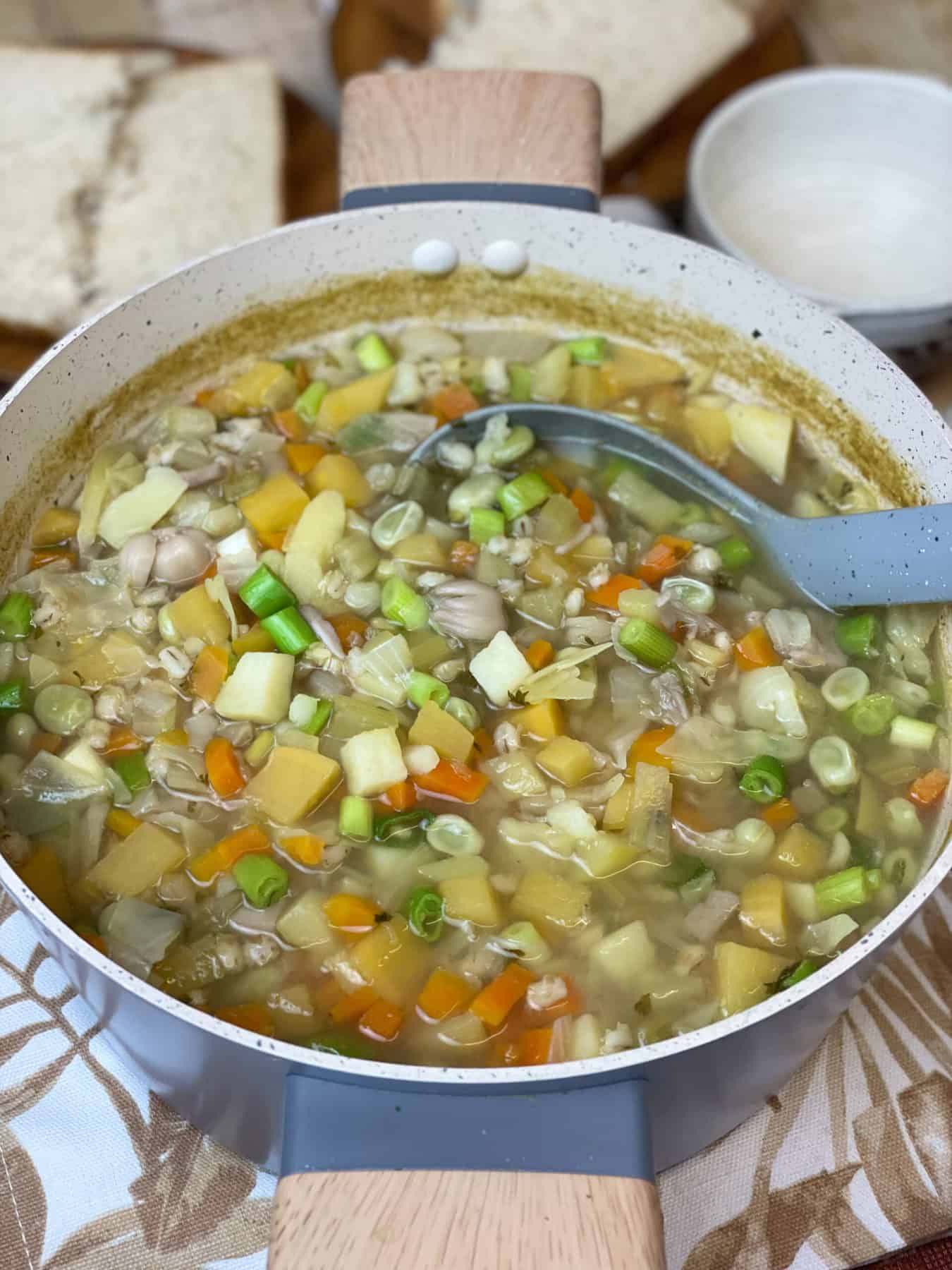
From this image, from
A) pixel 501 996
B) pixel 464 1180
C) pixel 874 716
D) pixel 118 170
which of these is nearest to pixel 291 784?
pixel 501 996

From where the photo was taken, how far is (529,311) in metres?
→ 2.27

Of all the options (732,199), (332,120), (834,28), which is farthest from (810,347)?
(834,28)

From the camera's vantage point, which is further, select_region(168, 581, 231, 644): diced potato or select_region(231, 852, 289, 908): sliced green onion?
select_region(168, 581, 231, 644): diced potato

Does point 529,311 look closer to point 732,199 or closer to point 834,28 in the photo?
point 732,199

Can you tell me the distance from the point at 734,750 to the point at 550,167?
3.42 feet

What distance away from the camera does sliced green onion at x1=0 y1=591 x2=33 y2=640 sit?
72.4 inches

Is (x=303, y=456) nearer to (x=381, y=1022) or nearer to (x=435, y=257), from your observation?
(x=435, y=257)

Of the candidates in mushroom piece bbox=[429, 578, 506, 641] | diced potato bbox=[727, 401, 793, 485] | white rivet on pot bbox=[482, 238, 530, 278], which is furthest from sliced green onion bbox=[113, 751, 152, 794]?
diced potato bbox=[727, 401, 793, 485]

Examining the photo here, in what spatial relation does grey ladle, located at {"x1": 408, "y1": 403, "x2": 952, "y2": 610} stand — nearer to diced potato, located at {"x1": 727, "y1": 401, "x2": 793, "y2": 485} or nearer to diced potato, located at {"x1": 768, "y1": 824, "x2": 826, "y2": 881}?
diced potato, located at {"x1": 727, "y1": 401, "x2": 793, "y2": 485}

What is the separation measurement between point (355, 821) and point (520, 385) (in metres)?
0.92

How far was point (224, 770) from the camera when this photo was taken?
172 centimetres

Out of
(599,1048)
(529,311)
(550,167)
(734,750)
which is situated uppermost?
(550,167)

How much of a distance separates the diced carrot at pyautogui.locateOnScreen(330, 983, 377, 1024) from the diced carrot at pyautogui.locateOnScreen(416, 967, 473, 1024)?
0.06 m

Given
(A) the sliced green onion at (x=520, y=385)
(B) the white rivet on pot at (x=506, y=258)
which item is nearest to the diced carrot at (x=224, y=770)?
(A) the sliced green onion at (x=520, y=385)
